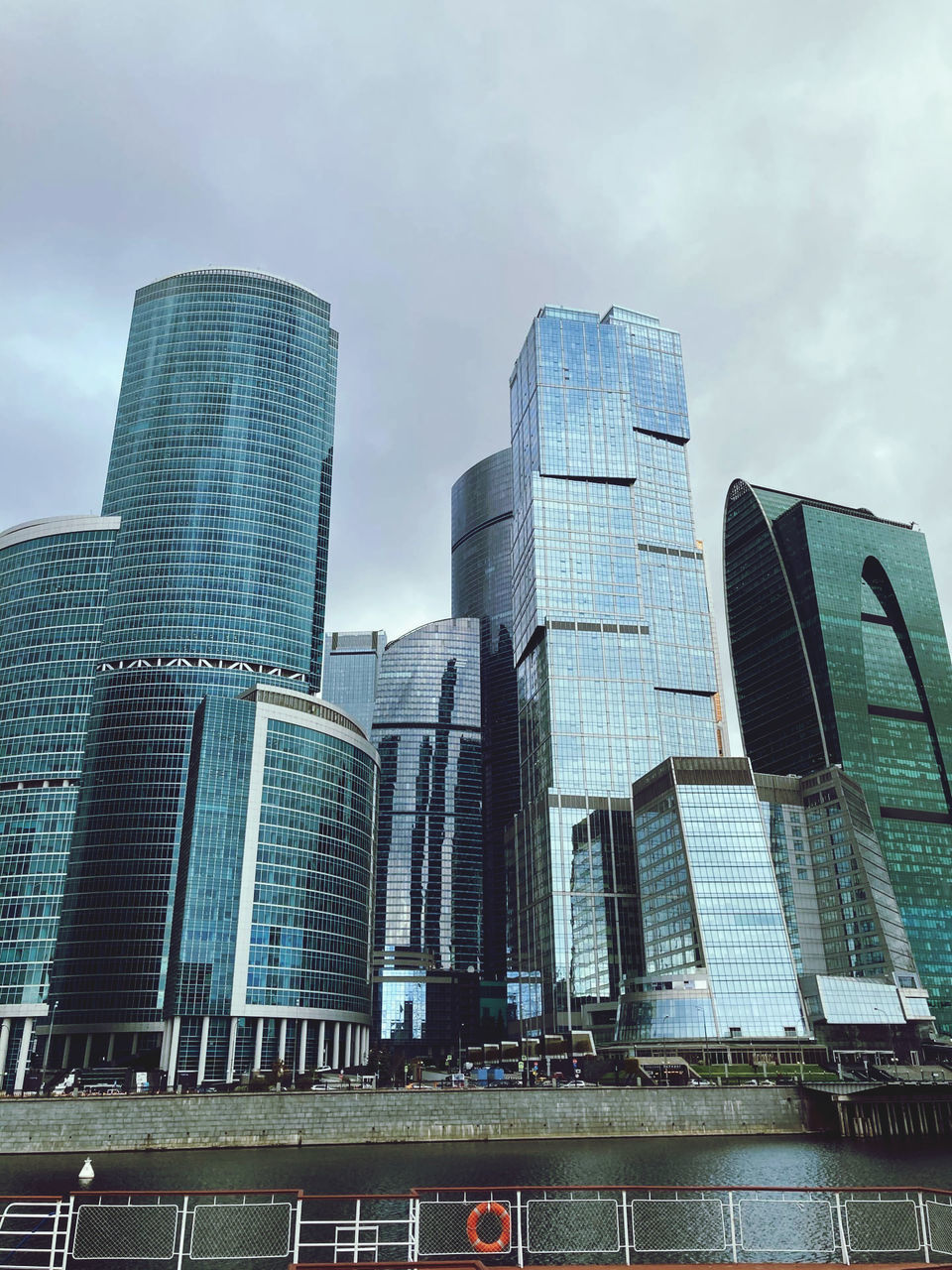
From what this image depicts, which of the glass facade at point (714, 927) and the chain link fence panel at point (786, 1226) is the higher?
the glass facade at point (714, 927)

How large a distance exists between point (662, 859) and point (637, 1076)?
198 ft

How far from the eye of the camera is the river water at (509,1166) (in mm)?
75500

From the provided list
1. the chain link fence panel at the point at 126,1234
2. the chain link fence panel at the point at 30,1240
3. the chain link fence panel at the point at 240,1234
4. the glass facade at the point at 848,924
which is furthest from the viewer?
the glass facade at the point at 848,924

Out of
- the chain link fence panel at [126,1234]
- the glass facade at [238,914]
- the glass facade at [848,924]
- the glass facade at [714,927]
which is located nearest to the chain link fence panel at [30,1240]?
the chain link fence panel at [126,1234]

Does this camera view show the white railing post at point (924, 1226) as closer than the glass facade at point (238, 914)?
Yes

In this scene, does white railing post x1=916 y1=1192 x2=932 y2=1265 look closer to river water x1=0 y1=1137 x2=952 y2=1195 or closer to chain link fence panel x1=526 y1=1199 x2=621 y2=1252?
chain link fence panel x1=526 y1=1199 x2=621 y2=1252

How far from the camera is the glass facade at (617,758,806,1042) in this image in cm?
17525

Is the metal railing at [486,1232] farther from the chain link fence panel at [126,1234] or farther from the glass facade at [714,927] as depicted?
the glass facade at [714,927]

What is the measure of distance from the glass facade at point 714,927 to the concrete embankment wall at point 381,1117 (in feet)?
177

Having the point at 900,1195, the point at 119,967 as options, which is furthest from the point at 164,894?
the point at 900,1195

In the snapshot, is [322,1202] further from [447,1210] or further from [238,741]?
[238,741]

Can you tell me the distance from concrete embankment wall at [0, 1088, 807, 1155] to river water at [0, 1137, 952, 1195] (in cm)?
255

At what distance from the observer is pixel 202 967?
18300cm

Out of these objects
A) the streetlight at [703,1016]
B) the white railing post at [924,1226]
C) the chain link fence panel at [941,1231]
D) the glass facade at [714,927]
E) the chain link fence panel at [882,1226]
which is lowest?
the chain link fence panel at [882,1226]
